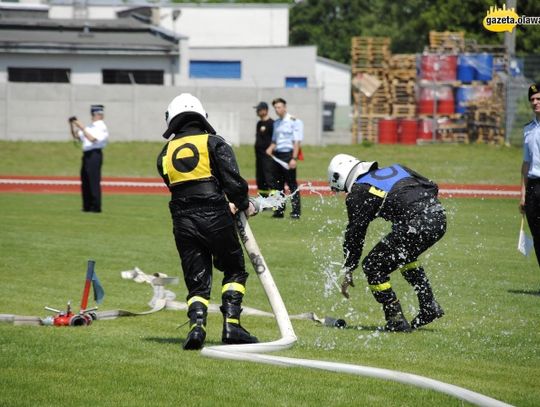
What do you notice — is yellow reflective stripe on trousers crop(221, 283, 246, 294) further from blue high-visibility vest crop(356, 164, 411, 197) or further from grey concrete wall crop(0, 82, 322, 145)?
grey concrete wall crop(0, 82, 322, 145)

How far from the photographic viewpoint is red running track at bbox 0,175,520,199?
90.2 feet

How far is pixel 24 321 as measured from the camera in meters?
9.55

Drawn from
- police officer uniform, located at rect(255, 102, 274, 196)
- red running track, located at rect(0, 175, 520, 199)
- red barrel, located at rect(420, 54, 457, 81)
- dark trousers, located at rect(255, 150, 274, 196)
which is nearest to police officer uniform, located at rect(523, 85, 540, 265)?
dark trousers, located at rect(255, 150, 274, 196)

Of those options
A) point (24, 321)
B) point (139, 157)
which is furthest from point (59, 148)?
point (24, 321)

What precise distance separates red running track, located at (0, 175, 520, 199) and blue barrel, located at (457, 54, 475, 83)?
1142cm

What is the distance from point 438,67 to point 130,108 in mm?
12106

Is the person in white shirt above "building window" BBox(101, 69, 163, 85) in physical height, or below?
below

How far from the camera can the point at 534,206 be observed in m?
11.6

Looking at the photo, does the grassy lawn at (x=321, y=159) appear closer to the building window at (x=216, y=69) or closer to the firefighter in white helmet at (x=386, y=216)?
the building window at (x=216, y=69)

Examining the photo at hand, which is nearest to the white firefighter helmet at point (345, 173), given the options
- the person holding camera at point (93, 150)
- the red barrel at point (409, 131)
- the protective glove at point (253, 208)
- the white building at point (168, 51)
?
the protective glove at point (253, 208)

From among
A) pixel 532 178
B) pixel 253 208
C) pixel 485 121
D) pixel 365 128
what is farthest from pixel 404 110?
pixel 253 208

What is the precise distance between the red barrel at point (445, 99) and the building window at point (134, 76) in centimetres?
1434

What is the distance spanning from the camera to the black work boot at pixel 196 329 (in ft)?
27.1

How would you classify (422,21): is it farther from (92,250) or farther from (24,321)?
(24,321)
